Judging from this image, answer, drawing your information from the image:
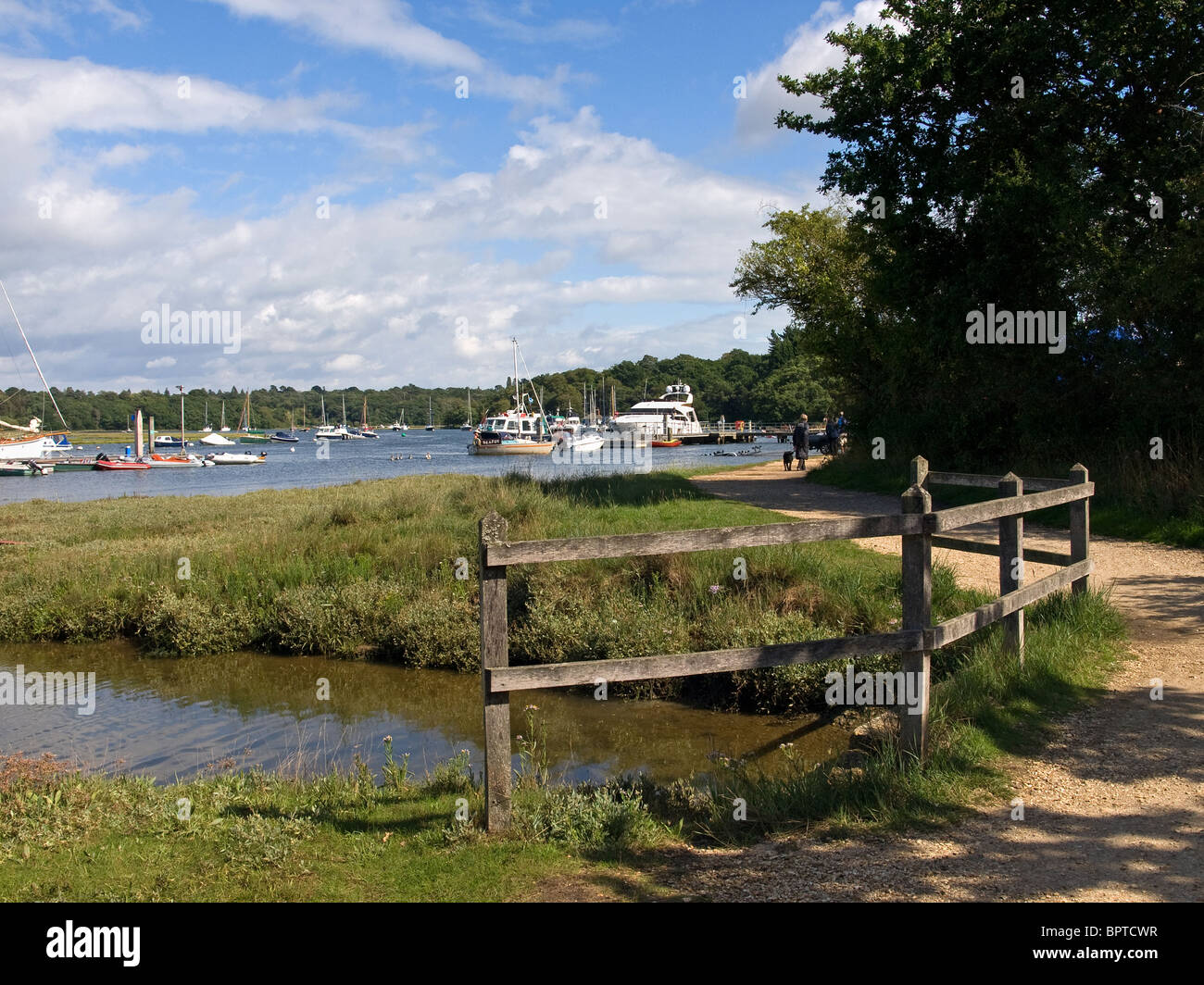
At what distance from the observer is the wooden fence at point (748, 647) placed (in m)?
5.16

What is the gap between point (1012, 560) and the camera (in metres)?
7.99

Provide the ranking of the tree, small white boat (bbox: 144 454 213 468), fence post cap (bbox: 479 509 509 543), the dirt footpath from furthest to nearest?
1. small white boat (bbox: 144 454 213 468)
2. the tree
3. fence post cap (bbox: 479 509 509 543)
4. the dirt footpath

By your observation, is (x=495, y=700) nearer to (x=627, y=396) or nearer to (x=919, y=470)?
(x=919, y=470)

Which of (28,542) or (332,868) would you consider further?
(28,542)

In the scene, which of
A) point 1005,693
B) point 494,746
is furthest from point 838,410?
point 494,746

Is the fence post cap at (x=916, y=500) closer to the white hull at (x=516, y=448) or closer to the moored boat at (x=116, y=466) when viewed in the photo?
the moored boat at (x=116, y=466)

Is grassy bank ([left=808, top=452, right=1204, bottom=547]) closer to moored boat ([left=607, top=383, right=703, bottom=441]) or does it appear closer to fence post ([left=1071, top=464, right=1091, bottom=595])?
fence post ([left=1071, top=464, right=1091, bottom=595])

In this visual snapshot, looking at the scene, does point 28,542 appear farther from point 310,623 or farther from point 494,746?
point 494,746

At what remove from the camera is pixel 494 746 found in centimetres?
521

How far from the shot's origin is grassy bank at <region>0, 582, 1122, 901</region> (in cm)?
468

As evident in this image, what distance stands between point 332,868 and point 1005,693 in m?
4.80

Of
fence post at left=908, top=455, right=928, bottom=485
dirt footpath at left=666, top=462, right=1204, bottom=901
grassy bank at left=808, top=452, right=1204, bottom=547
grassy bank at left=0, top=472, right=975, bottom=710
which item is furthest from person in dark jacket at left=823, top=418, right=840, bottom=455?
fence post at left=908, top=455, right=928, bottom=485

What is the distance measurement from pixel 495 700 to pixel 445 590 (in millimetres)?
7905

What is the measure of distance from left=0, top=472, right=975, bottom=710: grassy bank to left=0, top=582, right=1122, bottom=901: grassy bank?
A: 3.48m
